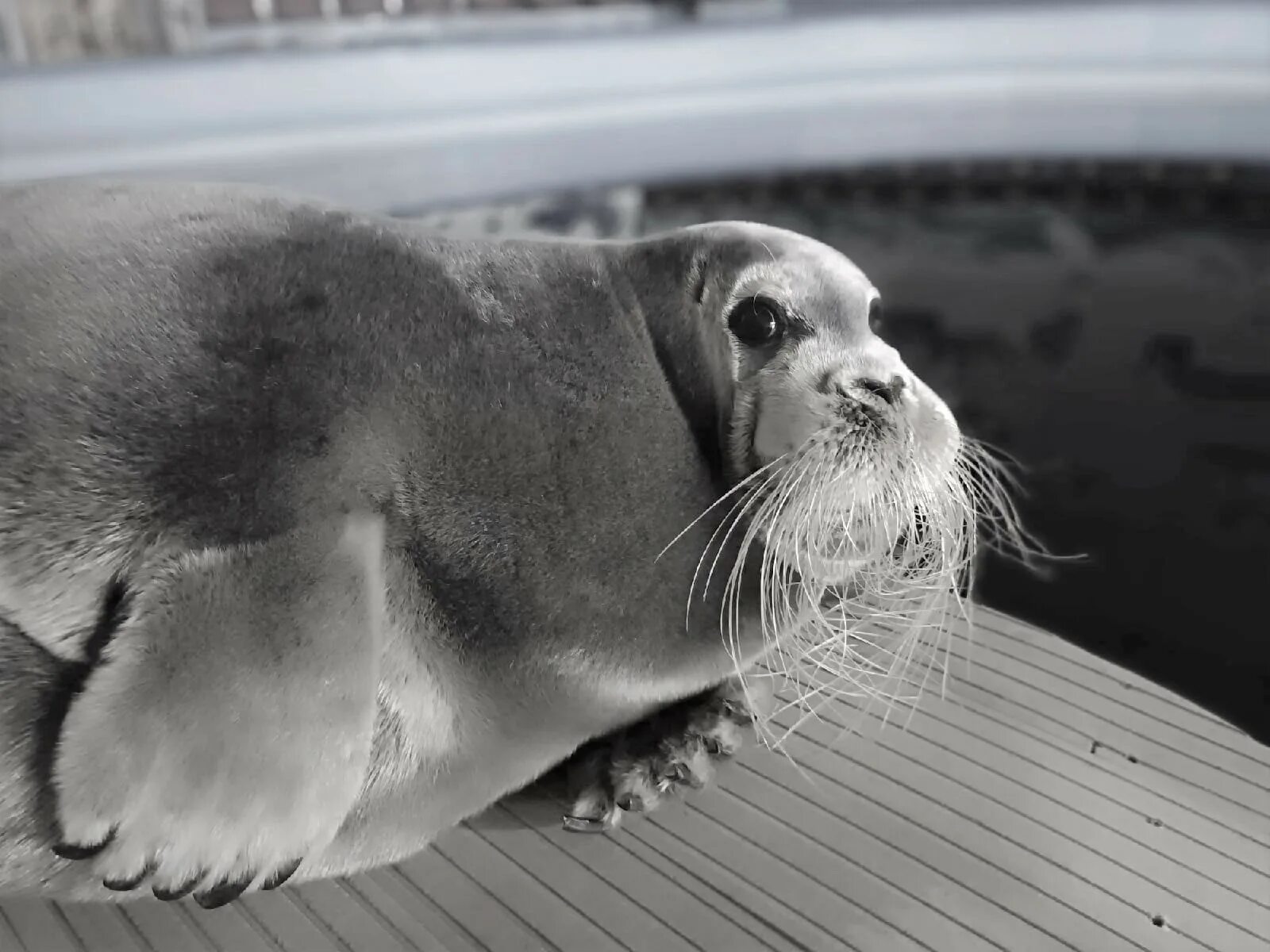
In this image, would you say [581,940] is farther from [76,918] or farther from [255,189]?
[255,189]

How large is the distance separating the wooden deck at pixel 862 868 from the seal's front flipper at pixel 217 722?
0.20 meters

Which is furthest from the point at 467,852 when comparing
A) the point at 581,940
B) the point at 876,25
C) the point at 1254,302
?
the point at 876,25

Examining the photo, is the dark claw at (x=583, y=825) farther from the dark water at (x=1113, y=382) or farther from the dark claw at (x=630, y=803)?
the dark water at (x=1113, y=382)

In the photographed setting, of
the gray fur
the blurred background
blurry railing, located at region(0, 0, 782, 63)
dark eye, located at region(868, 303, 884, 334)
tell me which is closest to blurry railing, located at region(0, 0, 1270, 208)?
the blurred background

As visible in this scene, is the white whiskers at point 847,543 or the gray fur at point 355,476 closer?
the gray fur at point 355,476

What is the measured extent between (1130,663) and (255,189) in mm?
1341

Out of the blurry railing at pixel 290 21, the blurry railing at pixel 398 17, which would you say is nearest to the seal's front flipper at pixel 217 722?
the blurry railing at pixel 290 21

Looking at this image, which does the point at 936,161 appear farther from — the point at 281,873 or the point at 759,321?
the point at 281,873

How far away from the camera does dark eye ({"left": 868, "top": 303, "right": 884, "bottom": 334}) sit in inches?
24.5

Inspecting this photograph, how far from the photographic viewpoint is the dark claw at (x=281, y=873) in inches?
19.1

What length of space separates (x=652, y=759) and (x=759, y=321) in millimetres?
338

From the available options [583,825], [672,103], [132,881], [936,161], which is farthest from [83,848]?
[936,161]

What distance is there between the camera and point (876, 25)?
9.42 feet

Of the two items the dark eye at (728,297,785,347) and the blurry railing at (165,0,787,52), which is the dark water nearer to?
the blurry railing at (165,0,787,52)
